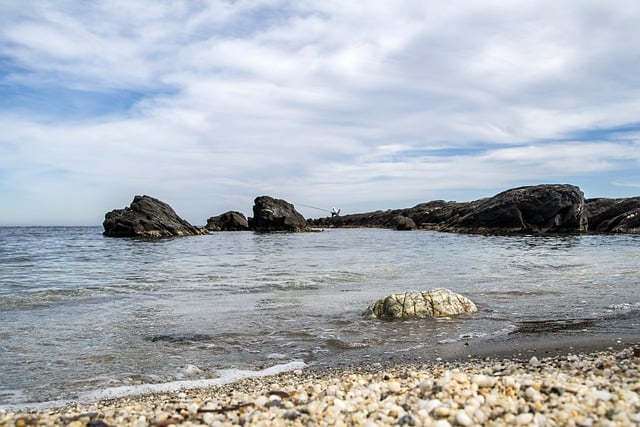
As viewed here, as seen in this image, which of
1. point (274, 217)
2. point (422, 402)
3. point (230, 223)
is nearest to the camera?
point (422, 402)

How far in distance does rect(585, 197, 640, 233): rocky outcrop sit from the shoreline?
52.6 m

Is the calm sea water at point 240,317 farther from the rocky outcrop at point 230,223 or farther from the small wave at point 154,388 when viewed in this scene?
the rocky outcrop at point 230,223

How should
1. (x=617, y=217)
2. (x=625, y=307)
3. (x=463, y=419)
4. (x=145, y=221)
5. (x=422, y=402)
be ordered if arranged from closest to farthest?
(x=463, y=419)
(x=422, y=402)
(x=625, y=307)
(x=145, y=221)
(x=617, y=217)

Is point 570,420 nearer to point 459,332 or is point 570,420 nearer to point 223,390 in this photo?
point 223,390

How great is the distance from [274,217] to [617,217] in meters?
45.2

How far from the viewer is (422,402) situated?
13.5ft

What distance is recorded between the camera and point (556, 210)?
55031mm

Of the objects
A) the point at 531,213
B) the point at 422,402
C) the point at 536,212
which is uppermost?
the point at 536,212

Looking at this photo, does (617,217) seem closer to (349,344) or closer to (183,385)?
(349,344)

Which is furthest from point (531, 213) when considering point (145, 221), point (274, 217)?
point (145, 221)

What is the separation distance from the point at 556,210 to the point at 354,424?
58034 mm

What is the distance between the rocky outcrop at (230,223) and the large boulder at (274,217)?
2.92 m

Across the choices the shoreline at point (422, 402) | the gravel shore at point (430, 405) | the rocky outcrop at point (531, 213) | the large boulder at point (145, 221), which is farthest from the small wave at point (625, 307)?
the large boulder at point (145, 221)

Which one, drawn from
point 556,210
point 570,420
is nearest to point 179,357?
point 570,420
